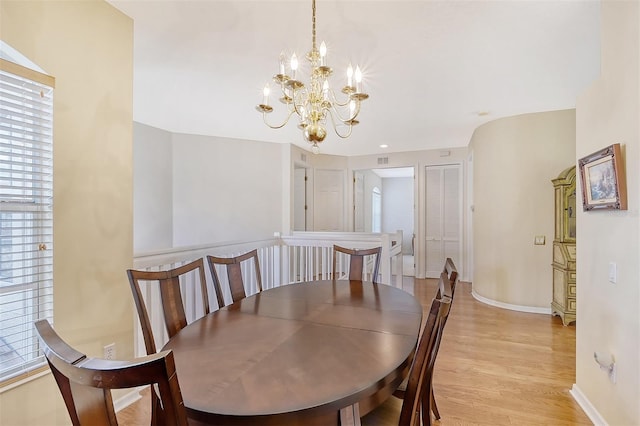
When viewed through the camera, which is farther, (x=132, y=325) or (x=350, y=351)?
(x=132, y=325)

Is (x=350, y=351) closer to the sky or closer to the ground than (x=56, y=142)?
closer to the ground

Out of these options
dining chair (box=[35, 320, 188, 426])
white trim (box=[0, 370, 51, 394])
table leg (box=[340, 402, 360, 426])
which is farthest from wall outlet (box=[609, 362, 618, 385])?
white trim (box=[0, 370, 51, 394])

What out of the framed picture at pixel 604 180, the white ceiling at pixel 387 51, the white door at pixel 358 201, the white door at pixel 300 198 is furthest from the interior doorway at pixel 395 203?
the framed picture at pixel 604 180

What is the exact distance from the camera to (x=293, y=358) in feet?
3.85

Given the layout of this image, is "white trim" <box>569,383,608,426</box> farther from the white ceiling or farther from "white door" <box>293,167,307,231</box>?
"white door" <box>293,167,307,231</box>

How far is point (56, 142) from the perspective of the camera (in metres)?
1.77

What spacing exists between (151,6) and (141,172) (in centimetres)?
286

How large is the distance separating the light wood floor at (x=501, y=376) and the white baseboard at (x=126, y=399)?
0.12 ft

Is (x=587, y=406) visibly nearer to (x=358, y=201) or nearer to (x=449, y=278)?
(x=449, y=278)

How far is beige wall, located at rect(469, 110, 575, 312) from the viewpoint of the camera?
3.99 meters

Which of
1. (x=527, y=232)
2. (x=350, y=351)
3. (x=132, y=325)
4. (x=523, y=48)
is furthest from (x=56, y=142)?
(x=527, y=232)

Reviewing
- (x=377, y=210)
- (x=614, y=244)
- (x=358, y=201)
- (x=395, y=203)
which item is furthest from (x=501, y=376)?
(x=395, y=203)

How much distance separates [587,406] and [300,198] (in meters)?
5.05

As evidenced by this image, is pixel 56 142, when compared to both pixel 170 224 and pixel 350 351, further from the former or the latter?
pixel 170 224
